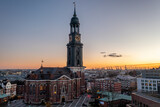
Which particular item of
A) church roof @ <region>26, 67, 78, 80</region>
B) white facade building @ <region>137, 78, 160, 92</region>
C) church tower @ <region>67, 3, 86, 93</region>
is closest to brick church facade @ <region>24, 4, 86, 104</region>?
church roof @ <region>26, 67, 78, 80</region>

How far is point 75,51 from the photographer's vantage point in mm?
63875

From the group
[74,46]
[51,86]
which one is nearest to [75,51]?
[74,46]

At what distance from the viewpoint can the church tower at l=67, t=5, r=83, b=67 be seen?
63469 millimetres

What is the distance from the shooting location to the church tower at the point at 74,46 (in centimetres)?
6347

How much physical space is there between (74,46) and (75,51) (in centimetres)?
251

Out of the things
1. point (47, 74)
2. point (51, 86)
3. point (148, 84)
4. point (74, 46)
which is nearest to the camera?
point (51, 86)

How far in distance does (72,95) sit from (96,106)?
12.1m

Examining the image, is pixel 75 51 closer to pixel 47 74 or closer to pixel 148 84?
pixel 47 74

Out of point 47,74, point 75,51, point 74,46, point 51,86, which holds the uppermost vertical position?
point 74,46

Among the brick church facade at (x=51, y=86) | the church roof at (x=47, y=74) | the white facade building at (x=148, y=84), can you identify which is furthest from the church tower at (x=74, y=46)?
the white facade building at (x=148, y=84)

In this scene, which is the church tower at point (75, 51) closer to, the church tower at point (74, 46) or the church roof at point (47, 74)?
the church tower at point (74, 46)

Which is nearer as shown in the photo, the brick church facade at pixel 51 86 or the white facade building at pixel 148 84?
the brick church facade at pixel 51 86

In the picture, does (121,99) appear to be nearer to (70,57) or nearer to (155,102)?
(155,102)

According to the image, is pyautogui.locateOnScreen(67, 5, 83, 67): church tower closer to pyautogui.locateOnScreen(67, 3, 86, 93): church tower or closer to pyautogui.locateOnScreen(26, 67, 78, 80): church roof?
pyautogui.locateOnScreen(67, 3, 86, 93): church tower
